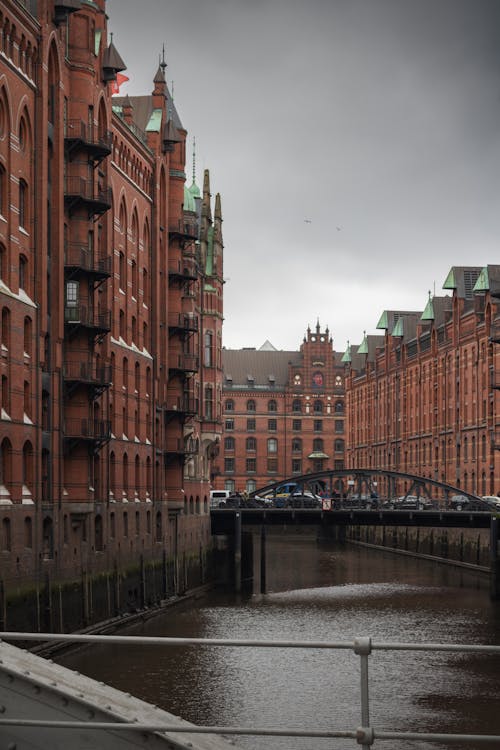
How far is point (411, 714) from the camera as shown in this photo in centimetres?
2997

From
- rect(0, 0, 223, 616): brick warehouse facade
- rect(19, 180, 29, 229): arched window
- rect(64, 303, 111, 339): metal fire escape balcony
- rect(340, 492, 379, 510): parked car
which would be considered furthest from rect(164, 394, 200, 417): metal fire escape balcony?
rect(19, 180, 29, 229): arched window

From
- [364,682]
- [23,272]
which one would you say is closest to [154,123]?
[23,272]

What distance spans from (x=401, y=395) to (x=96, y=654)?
8370cm

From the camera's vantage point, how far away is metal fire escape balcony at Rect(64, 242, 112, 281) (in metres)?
45.5

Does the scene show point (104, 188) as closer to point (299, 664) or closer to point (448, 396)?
point (299, 664)

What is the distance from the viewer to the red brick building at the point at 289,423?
6176 inches

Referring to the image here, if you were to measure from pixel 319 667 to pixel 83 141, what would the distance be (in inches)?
829

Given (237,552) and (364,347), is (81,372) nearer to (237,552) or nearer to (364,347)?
(237,552)

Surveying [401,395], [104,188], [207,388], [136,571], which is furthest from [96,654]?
[401,395]

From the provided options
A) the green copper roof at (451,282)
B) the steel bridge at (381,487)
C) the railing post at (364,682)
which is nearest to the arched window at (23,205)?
the railing post at (364,682)

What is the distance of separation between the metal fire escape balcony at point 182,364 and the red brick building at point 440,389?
71.9ft

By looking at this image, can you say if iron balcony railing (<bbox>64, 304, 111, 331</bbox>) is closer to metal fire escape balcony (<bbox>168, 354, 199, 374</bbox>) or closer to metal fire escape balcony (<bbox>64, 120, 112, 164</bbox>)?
metal fire escape balcony (<bbox>64, 120, 112, 164</bbox>)

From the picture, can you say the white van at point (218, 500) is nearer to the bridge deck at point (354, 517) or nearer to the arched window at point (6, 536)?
the bridge deck at point (354, 517)

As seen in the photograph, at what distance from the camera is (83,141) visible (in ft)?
148
